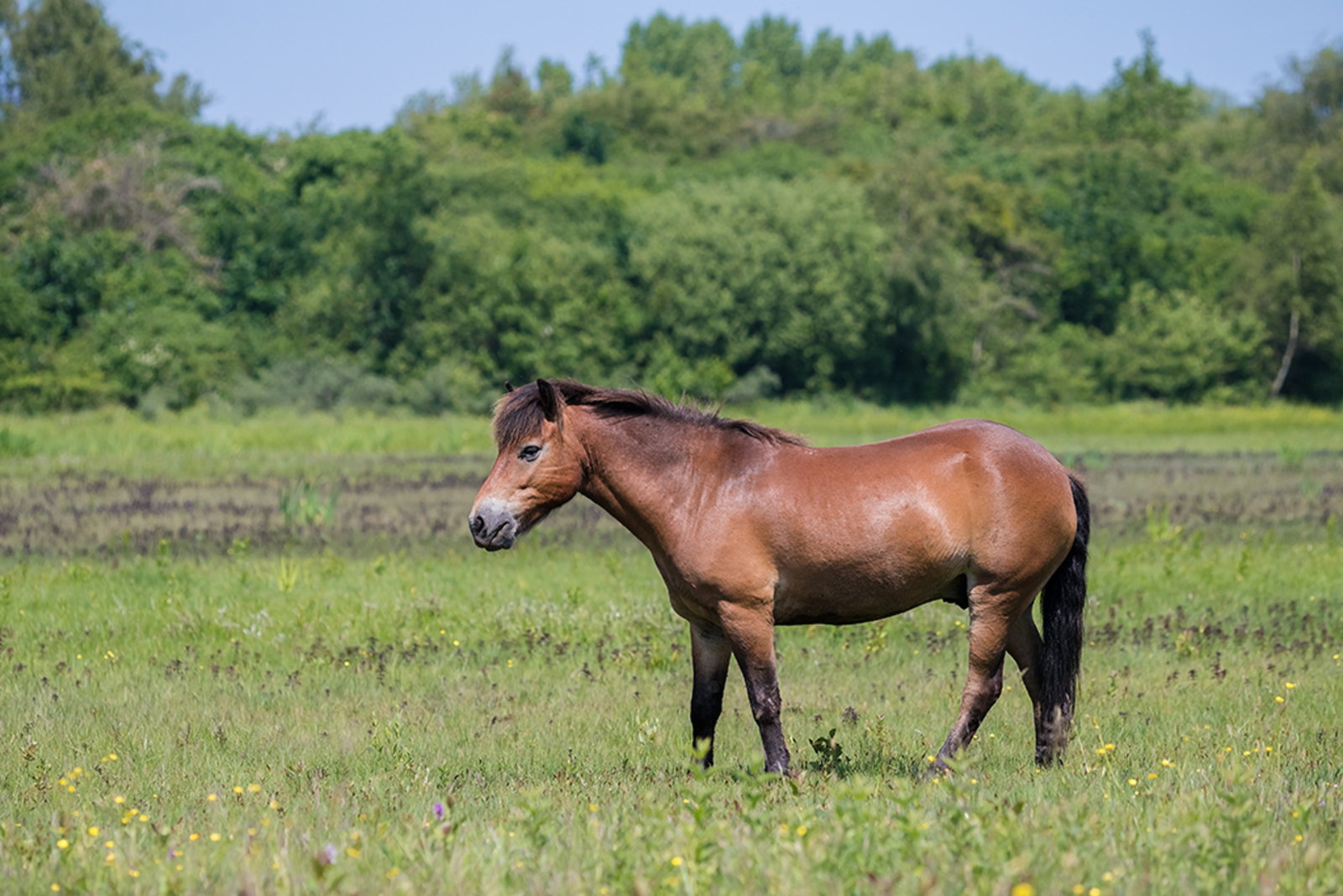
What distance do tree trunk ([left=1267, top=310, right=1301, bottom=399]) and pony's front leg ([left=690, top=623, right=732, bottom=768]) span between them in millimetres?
60162

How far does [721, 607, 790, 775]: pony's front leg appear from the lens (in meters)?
6.17

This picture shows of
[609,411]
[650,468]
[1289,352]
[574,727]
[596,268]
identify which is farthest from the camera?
[1289,352]

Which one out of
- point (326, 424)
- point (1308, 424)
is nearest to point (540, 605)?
point (326, 424)

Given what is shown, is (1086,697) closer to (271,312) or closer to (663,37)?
(271,312)

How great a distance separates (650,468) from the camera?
655 centimetres

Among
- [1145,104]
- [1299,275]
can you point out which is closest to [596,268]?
[1299,275]

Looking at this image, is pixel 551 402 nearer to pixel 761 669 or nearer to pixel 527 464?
pixel 527 464

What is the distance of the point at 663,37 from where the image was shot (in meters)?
138

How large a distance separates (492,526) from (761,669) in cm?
147

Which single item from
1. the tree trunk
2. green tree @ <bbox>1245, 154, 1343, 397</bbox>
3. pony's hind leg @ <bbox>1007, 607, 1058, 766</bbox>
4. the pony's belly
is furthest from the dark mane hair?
the tree trunk

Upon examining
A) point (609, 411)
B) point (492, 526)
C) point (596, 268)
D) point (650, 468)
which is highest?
point (596, 268)

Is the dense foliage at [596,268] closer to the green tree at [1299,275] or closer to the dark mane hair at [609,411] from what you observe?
the green tree at [1299,275]

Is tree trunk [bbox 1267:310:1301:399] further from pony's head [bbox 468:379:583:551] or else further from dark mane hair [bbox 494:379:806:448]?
pony's head [bbox 468:379:583:551]

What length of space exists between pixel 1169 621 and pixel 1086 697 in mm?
3055
